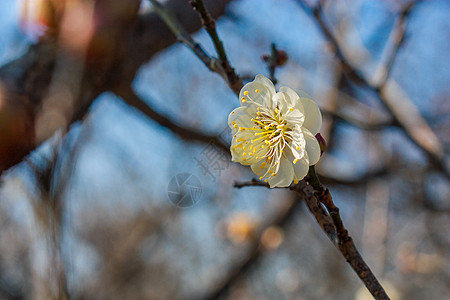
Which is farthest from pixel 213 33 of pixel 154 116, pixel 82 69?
pixel 154 116

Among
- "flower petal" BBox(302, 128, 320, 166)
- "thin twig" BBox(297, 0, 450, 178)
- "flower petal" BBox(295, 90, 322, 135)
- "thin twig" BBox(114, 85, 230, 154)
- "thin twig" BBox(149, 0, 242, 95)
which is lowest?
"thin twig" BBox(297, 0, 450, 178)

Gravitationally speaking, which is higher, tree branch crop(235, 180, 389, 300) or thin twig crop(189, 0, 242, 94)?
thin twig crop(189, 0, 242, 94)

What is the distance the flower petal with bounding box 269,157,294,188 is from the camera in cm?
47

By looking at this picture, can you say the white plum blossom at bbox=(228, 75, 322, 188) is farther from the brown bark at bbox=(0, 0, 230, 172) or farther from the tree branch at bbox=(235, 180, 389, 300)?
the brown bark at bbox=(0, 0, 230, 172)

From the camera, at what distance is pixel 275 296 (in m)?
3.88

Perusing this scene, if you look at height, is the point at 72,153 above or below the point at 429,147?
above

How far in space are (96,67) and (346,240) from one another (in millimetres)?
962

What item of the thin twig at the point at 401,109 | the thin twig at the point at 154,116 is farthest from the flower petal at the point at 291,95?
the thin twig at the point at 401,109

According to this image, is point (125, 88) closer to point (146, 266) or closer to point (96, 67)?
point (96, 67)

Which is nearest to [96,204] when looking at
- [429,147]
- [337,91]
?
[337,91]

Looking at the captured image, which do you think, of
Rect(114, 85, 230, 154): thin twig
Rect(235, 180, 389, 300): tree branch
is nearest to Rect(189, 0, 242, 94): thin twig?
Rect(235, 180, 389, 300): tree branch

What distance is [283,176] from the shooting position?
0.50 meters

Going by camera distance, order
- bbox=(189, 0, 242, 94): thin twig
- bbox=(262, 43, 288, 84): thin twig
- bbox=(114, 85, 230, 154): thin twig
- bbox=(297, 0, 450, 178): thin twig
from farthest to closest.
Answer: bbox=(297, 0, 450, 178): thin twig
bbox=(114, 85, 230, 154): thin twig
bbox=(262, 43, 288, 84): thin twig
bbox=(189, 0, 242, 94): thin twig

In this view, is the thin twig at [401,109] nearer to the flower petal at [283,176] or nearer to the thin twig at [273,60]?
the thin twig at [273,60]
